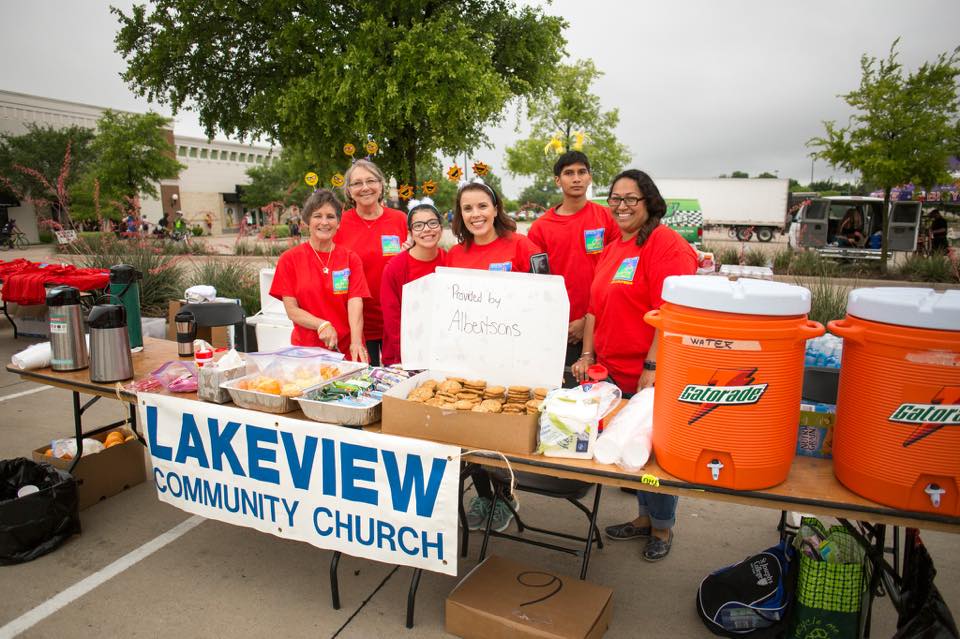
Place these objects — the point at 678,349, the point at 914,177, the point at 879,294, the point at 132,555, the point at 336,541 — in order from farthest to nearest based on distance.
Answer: the point at 914,177 → the point at 132,555 → the point at 336,541 → the point at 678,349 → the point at 879,294

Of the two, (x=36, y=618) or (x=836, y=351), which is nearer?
(x=836, y=351)

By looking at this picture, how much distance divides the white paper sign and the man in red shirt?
1286 millimetres

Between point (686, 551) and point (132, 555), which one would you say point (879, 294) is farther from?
point (132, 555)

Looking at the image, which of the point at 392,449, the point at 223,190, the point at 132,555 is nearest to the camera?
the point at 392,449

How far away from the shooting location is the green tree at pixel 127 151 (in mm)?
27219

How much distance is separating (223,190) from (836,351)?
58.8m

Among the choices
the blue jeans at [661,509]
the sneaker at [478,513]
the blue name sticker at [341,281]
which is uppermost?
the blue name sticker at [341,281]

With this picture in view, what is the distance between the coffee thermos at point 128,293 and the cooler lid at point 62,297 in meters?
0.33

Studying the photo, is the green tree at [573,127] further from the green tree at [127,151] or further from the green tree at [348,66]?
the green tree at [127,151]

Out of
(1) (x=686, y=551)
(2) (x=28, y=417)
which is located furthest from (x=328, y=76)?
(1) (x=686, y=551)

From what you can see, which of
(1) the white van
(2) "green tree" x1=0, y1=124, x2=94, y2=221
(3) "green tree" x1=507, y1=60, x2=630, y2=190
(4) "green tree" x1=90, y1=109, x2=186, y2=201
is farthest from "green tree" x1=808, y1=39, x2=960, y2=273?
(2) "green tree" x1=0, y1=124, x2=94, y2=221

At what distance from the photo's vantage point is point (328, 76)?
10.7 m

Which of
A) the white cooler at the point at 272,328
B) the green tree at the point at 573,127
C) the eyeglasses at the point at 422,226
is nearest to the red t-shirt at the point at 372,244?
the eyeglasses at the point at 422,226

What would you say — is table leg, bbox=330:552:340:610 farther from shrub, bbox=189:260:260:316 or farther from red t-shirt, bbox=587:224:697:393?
shrub, bbox=189:260:260:316
